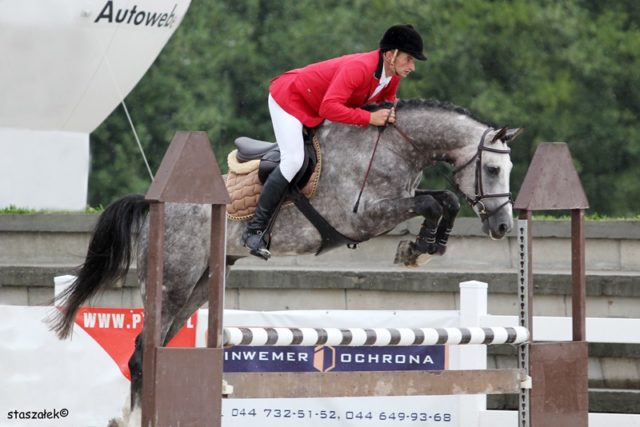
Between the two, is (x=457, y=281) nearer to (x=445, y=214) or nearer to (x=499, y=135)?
(x=445, y=214)

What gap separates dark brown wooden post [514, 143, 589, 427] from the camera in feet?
20.5

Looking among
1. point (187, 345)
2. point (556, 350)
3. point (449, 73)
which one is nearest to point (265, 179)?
point (187, 345)

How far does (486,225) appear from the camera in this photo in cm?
663

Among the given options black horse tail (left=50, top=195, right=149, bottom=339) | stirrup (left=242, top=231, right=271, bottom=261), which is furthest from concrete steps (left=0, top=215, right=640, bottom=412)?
stirrup (left=242, top=231, right=271, bottom=261)

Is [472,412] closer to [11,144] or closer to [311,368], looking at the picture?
[311,368]

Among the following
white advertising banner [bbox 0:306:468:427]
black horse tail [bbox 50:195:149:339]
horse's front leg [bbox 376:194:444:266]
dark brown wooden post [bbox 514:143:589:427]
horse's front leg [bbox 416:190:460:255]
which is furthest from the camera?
white advertising banner [bbox 0:306:468:427]

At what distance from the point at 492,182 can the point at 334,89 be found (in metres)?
0.88

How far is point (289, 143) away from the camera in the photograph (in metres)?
6.86

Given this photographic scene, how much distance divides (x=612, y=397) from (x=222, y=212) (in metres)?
3.58

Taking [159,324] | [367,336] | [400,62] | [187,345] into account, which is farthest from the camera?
[187,345]

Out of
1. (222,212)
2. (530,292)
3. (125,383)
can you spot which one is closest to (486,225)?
(530,292)

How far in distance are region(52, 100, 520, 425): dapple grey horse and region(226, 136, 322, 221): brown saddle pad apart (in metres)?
0.04

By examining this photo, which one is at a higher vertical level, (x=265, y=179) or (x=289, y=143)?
(x=289, y=143)

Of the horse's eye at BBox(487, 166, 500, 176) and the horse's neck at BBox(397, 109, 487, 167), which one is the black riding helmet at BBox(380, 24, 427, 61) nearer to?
the horse's neck at BBox(397, 109, 487, 167)
